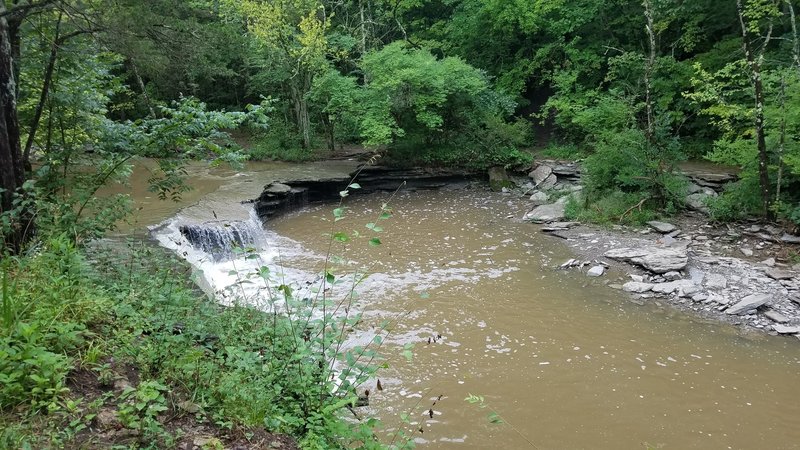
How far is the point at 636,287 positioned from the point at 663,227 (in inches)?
108

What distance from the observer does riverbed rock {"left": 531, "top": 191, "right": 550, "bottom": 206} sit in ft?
45.5

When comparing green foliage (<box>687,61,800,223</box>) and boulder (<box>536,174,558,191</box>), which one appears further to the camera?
boulder (<box>536,174,558,191</box>)

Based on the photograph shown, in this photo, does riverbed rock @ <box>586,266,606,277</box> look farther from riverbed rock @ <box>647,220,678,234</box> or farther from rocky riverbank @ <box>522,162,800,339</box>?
riverbed rock @ <box>647,220,678,234</box>

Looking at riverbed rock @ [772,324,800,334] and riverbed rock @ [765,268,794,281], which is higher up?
riverbed rock @ [765,268,794,281]

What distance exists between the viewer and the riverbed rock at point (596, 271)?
9.14 metres

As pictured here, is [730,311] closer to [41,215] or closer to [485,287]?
[485,287]

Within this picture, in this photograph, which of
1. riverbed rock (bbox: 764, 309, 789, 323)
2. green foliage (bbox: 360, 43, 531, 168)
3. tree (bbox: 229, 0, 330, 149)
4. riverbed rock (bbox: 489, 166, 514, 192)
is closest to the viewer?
riverbed rock (bbox: 764, 309, 789, 323)

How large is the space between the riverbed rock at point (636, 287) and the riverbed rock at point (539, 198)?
5370 mm

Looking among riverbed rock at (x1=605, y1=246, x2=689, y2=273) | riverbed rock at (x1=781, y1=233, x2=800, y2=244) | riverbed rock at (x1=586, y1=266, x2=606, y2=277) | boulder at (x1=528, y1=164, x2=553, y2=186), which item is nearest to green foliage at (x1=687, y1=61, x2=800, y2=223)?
riverbed rock at (x1=781, y1=233, x2=800, y2=244)

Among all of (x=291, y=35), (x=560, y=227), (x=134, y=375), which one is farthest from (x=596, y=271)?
(x=291, y=35)

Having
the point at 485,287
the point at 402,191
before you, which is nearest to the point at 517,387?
the point at 485,287

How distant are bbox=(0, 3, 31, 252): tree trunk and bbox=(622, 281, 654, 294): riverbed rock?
851 cm

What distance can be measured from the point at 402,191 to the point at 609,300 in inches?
366

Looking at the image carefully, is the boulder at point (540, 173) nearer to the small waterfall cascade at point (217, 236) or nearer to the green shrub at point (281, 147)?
the green shrub at point (281, 147)
